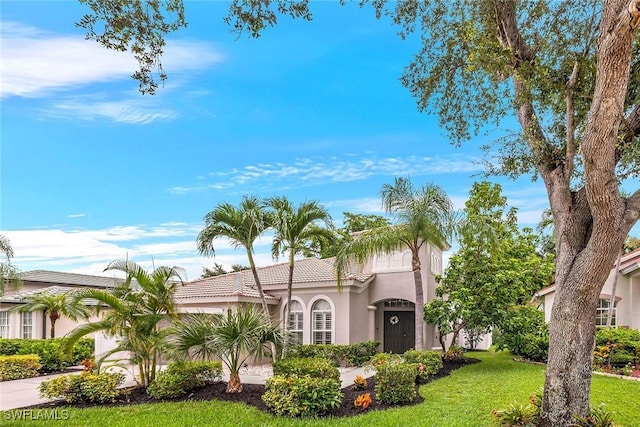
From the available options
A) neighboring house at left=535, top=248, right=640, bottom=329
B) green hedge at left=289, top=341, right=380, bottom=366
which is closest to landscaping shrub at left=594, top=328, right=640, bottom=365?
neighboring house at left=535, top=248, right=640, bottom=329

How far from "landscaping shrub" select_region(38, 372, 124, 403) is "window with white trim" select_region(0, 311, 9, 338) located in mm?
17094

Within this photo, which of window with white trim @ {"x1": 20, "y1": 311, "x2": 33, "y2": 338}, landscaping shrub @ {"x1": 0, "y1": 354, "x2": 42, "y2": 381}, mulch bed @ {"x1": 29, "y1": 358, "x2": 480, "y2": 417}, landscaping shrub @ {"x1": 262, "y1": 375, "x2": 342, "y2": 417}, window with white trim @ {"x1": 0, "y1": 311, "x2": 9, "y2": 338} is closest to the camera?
landscaping shrub @ {"x1": 262, "y1": 375, "x2": 342, "y2": 417}

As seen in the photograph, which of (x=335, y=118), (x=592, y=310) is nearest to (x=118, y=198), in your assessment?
(x=335, y=118)

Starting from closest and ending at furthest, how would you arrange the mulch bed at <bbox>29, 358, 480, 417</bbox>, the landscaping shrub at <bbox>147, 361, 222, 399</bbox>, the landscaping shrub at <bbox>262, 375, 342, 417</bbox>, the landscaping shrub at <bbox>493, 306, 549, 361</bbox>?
the landscaping shrub at <bbox>262, 375, 342, 417</bbox>, the mulch bed at <bbox>29, 358, 480, 417</bbox>, the landscaping shrub at <bbox>147, 361, 222, 399</bbox>, the landscaping shrub at <bbox>493, 306, 549, 361</bbox>

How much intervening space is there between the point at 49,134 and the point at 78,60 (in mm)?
2644

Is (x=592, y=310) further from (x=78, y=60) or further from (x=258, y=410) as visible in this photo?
(x=78, y=60)

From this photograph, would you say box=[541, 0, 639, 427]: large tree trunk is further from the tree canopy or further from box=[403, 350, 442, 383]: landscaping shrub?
box=[403, 350, 442, 383]: landscaping shrub

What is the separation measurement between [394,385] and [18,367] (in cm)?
1373

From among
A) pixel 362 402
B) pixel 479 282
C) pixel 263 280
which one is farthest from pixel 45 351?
pixel 479 282

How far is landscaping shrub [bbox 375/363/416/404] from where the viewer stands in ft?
34.4

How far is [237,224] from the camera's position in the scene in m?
14.8

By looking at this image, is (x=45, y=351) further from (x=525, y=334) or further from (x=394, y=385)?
(x=525, y=334)

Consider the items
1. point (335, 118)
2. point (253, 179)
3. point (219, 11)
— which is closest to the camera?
point (219, 11)

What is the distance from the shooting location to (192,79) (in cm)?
1111
